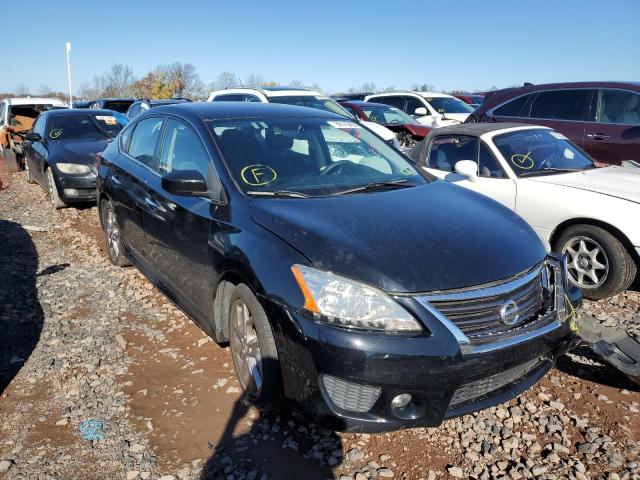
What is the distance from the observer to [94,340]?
3883mm

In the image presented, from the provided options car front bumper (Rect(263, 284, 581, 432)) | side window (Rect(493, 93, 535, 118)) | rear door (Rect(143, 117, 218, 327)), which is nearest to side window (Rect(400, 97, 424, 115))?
side window (Rect(493, 93, 535, 118))

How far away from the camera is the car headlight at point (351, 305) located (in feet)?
7.71

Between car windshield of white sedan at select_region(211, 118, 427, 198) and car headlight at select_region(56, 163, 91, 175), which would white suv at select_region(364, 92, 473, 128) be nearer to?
car headlight at select_region(56, 163, 91, 175)

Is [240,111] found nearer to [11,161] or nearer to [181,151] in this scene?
[181,151]

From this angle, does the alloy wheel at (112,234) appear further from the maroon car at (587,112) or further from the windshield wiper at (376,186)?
the maroon car at (587,112)

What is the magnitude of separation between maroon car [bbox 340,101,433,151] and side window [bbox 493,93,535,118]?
7.25 ft

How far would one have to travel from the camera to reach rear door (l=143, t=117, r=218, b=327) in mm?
3260

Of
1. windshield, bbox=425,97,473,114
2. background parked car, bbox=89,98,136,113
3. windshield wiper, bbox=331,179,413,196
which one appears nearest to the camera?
windshield wiper, bbox=331,179,413,196

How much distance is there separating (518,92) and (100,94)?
5131 cm

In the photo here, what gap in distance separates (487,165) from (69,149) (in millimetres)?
6208

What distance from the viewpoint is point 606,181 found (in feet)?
16.1

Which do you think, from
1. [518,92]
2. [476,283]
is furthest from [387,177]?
[518,92]

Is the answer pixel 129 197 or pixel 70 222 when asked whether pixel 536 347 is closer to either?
pixel 129 197

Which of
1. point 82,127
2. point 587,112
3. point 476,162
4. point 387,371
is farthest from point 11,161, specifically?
point 387,371
